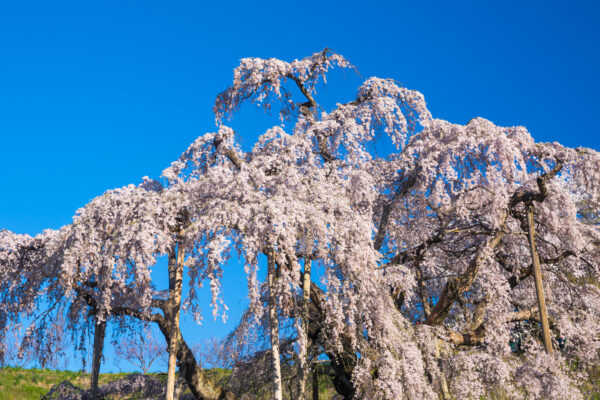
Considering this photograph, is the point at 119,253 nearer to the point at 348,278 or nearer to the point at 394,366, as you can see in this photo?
the point at 348,278

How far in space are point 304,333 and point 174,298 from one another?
3999 mm

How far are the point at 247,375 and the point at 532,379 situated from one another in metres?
9.18

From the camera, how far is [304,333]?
1539 centimetres

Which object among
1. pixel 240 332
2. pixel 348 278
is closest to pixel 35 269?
pixel 240 332

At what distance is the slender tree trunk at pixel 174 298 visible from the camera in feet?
50.2

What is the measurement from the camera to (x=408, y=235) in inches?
850

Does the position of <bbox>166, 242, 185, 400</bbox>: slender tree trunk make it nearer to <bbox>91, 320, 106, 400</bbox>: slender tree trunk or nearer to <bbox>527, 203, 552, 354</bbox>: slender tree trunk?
<bbox>91, 320, 106, 400</bbox>: slender tree trunk

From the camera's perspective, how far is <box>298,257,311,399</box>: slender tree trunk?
49.5ft

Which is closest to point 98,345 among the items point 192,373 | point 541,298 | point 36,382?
point 192,373

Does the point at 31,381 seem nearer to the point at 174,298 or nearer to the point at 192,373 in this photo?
the point at 192,373

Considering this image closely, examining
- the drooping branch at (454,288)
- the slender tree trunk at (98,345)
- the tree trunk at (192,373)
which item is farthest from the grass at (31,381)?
the drooping branch at (454,288)

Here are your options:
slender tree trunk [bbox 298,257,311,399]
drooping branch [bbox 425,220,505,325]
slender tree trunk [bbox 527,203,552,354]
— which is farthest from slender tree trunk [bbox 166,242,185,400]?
slender tree trunk [bbox 527,203,552,354]

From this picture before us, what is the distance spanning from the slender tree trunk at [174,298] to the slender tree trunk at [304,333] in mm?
3607

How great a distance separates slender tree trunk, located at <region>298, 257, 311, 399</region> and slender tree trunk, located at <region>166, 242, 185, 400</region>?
3.61 m
